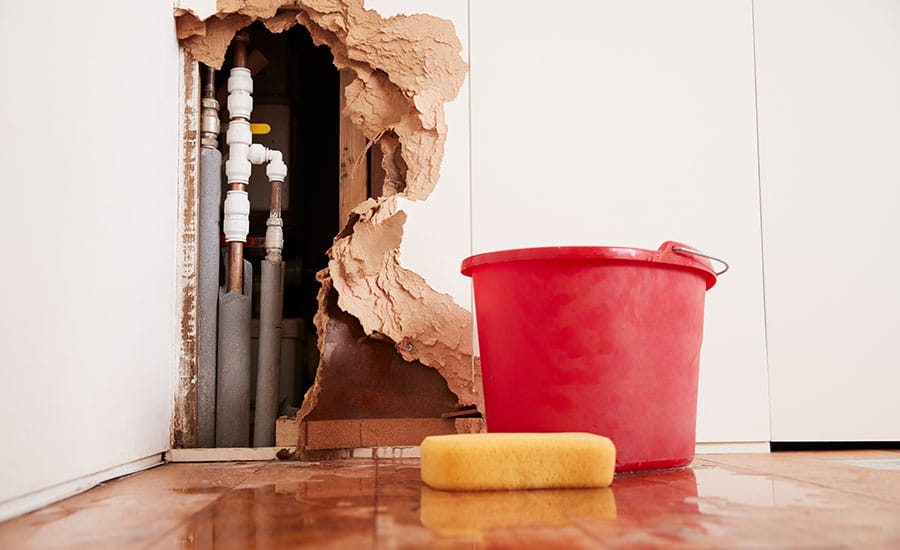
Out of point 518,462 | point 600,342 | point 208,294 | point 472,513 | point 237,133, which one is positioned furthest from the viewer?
point 237,133

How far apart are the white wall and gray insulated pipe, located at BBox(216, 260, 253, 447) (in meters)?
0.16

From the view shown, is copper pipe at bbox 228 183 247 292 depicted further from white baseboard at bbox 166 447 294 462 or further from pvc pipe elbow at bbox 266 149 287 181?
white baseboard at bbox 166 447 294 462

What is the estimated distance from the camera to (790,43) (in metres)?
2.01

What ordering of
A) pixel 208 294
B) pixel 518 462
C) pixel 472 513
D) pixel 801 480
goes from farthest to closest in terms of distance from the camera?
pixel 208 294
pixel 801 480
pixel 518 462
pixel 472 513

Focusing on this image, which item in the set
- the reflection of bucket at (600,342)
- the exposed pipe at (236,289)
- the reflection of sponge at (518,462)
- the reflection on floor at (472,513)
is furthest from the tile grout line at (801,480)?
the exposed pipe at (236,289)

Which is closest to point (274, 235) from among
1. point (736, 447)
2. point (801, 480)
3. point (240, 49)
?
point (240, 49)

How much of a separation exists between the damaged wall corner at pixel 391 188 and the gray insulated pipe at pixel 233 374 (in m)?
0.20

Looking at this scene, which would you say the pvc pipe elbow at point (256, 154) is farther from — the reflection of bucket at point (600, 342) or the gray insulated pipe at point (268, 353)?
the reflection of bucket at point (600, 342)

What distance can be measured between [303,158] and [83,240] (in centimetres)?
141

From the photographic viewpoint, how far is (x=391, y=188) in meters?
1.94

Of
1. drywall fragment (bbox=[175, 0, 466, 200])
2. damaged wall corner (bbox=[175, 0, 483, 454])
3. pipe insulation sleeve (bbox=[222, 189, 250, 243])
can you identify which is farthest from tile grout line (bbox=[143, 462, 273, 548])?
drywall fragment (bbox=[175, 0, 466, 200])

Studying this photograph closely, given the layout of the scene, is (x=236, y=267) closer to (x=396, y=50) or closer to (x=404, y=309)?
(x=404, y=309)

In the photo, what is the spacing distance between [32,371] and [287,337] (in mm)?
1197

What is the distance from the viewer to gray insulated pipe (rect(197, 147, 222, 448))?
74.8 inches
